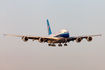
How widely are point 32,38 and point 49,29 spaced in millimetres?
43217

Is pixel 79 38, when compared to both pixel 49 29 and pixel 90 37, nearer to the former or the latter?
pixel 90 37

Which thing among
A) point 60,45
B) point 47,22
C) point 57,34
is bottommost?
point 60,45

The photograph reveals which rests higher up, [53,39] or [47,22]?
[47,22]

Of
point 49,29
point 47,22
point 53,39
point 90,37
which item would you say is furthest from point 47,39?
point 47,22

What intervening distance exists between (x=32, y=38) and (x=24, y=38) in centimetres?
712

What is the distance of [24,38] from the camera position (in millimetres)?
81312

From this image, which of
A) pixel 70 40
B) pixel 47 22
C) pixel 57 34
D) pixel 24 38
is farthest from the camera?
pixel 47 22

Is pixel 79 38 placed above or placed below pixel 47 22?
below

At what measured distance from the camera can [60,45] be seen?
9394 cm

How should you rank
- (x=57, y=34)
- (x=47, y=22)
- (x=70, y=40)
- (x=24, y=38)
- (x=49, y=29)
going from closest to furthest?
(x=24, y=38), (x=57, y=34), (x=70, y=40), (x=49, y=29), (x=47, y=22)

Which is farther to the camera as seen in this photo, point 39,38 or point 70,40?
point 70,40

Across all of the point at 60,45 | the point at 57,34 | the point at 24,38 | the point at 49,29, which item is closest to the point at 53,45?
the point at 60,45

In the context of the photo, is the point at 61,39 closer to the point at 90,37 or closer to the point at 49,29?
the point at 90,37

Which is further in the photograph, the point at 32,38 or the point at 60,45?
the point at 60,45
